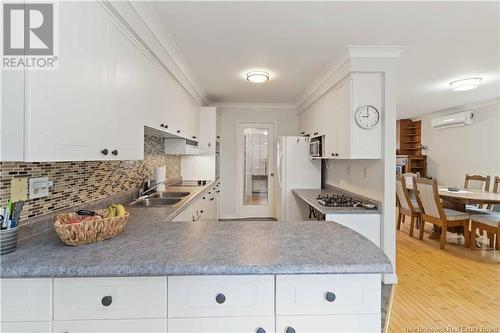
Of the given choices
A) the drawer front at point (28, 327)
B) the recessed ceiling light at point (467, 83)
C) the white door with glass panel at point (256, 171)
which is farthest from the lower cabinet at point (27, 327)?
the recessed ceiling light at point (467, 83)

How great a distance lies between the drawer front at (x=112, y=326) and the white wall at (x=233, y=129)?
14.1 feet

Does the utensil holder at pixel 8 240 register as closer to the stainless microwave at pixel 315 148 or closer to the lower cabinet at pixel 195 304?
the lower cabinet at pixel 195 304

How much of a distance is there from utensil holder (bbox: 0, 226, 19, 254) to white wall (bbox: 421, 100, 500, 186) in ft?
21.6

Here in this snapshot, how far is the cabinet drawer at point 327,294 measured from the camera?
1.06 meters

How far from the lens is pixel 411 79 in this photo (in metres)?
3.64

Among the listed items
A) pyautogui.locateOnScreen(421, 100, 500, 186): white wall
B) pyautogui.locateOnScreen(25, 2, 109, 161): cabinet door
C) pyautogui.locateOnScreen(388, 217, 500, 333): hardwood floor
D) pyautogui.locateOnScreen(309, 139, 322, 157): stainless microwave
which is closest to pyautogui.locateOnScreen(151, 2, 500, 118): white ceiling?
pyautogui.locateOnScreen(25, 2, 109, 161): cabinet door

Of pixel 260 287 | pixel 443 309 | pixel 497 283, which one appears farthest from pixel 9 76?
pixel 497 283

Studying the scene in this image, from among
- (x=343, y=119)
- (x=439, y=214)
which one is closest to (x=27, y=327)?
(x=343, y=119)

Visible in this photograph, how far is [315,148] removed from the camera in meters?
3.75

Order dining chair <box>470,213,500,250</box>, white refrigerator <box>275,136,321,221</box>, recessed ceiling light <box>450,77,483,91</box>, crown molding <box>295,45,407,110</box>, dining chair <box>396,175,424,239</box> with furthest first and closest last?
1. dining chair <box>396,175,424,239</box>
2. white refrigerator <box>275,136,321,221</box>
3. recessed ceiling light <box>450,77,483,91</box>
4. dining chair <box>470,213,500,250</box>
5. crown molding <box>295,45,407,110</box>

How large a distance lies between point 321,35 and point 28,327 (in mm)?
2601

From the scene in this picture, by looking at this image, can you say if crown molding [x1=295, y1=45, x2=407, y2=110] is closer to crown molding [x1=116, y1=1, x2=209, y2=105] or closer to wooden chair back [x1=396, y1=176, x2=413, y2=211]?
crown molding [x1=116, y1=1, x2=209, y2=105]

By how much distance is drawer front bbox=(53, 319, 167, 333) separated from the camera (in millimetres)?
1008

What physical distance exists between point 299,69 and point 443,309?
2.76 meters
